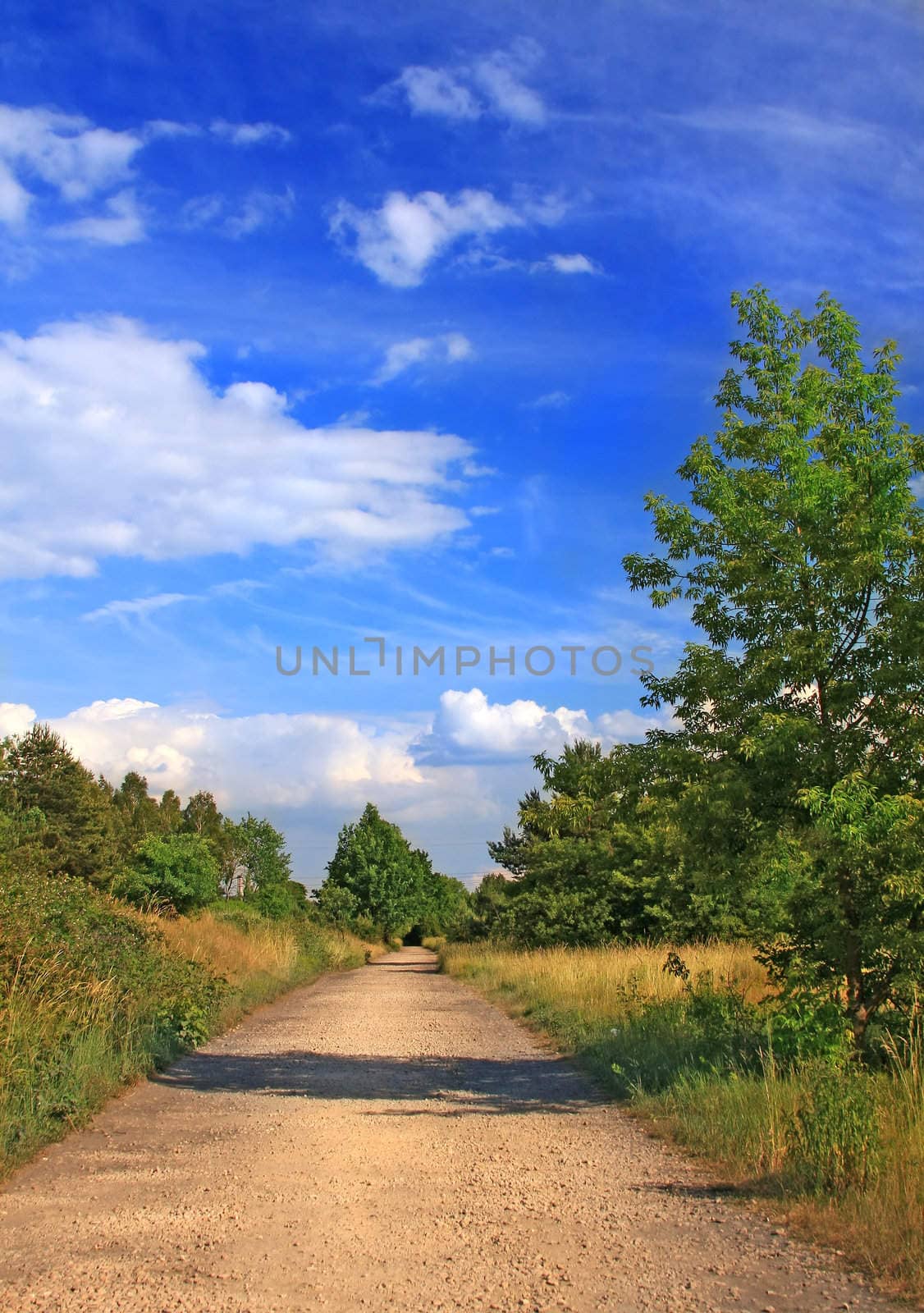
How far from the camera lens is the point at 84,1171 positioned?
6566 millimetres

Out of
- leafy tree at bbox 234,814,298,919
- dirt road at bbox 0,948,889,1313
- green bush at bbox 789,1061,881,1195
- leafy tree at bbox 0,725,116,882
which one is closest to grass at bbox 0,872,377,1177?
dirt road at bbox 0,948,889,1313

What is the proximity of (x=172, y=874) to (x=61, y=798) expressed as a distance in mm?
35123

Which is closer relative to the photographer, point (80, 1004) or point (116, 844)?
point (80, 1004)

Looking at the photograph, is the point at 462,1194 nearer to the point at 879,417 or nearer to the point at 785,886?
the point at 785,886

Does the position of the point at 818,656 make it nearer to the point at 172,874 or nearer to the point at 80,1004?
the point at 80,1004

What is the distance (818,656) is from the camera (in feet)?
28.9

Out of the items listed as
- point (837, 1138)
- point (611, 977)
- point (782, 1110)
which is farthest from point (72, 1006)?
point (611, 977)

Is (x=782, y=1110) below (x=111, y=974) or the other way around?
below

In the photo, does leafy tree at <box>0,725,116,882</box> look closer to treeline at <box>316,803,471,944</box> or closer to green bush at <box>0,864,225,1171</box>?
treeline at <box>316,803,471,944</box>

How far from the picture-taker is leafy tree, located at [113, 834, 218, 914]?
1150 inches

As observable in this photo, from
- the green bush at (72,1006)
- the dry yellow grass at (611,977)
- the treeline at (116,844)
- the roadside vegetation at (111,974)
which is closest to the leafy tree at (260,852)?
the treeline at (116,844)

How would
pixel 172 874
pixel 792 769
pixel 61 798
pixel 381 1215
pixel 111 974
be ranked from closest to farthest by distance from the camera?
pixel 381 1215 → pixel 792 769 → pixel 111 974 → pixel 172 874 → pixel 61 798

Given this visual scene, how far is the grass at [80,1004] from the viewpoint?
7539 mm

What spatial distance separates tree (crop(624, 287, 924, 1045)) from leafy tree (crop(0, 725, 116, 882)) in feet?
179
